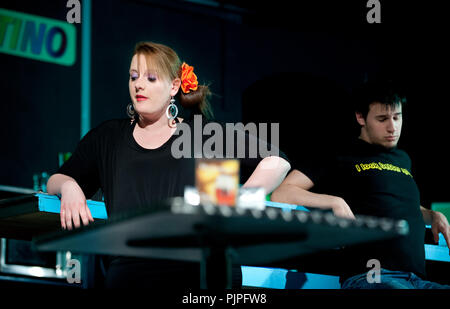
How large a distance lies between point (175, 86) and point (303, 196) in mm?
772

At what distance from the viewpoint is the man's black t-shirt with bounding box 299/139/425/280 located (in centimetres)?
257

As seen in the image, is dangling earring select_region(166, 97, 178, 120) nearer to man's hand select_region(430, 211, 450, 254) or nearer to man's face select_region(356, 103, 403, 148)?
man's face select_region(356, 103, 403, 148)

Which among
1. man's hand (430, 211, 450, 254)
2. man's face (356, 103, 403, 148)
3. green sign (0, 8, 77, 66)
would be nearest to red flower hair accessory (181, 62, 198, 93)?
man's face (356, 103, 403, 148)

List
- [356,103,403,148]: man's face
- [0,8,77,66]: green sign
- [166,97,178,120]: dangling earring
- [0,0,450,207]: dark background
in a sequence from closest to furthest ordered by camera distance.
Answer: [166,97,178,120]: dangling earring < [356,103,403,148]: man's face < [0,0,450,207]: dark background < [0,8,77,66]: green sign

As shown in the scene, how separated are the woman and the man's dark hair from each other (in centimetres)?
104

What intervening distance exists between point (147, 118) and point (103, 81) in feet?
12.7

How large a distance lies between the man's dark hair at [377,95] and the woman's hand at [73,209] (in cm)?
158

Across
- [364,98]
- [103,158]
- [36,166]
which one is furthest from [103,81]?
[103,158]

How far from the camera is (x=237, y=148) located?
2059 mm

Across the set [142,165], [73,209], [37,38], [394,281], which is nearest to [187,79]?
[142,165]

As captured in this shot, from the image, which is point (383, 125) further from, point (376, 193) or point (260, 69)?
point (260, 69)

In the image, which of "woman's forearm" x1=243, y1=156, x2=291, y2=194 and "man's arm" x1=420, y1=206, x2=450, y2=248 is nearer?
"woman's forearm" x1=243, y1=156, x2=291, y2=194

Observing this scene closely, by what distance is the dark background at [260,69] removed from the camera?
15.4ft

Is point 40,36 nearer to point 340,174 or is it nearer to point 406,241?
point 340,174
